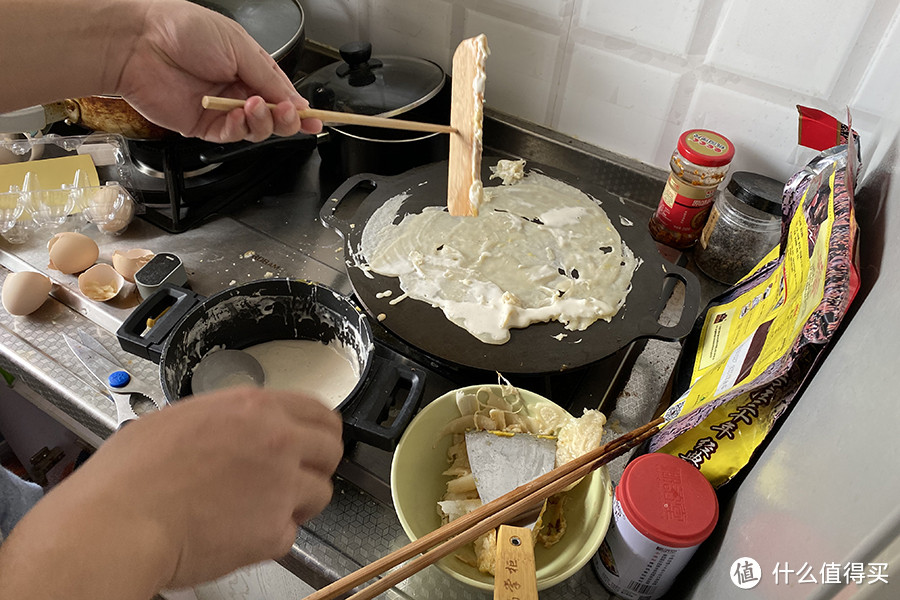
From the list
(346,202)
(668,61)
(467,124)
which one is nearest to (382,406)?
(467,124)

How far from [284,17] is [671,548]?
984 mm

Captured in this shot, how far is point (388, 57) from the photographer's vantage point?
1132 millimetres

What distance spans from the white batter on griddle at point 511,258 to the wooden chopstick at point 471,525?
0.22 m

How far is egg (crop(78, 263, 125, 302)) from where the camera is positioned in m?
0.94

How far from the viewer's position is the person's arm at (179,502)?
41 centimetres

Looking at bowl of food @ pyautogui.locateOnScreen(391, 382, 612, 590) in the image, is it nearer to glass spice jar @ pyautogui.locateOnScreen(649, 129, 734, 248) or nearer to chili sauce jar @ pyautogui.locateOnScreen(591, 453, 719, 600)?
chili sauce jar @ pyautogui.locateOnScreen(591, 453, 719, 600)

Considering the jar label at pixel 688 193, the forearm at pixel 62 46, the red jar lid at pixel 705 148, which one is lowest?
the jar label at pixel 688 193

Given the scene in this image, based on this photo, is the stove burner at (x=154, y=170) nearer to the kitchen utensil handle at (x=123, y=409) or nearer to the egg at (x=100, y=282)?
the egg at (x=100, y=282)

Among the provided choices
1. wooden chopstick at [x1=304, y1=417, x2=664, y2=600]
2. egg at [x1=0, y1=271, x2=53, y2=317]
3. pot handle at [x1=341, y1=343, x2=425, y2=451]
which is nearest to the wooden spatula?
pot handle at [x1=341, y1=343, x2=425, y2=451]

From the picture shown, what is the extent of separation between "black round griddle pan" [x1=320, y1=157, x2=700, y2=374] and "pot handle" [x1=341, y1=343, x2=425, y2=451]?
0.27 feet

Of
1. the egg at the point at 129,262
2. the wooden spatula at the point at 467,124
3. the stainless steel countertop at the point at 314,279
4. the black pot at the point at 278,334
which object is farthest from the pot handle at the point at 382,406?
the egg at the point at 129,262

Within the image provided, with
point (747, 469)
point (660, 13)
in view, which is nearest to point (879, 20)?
point (660, 13)

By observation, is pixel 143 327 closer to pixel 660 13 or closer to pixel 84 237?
pixel 84 237

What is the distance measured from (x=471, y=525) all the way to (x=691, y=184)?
2.13 feet
